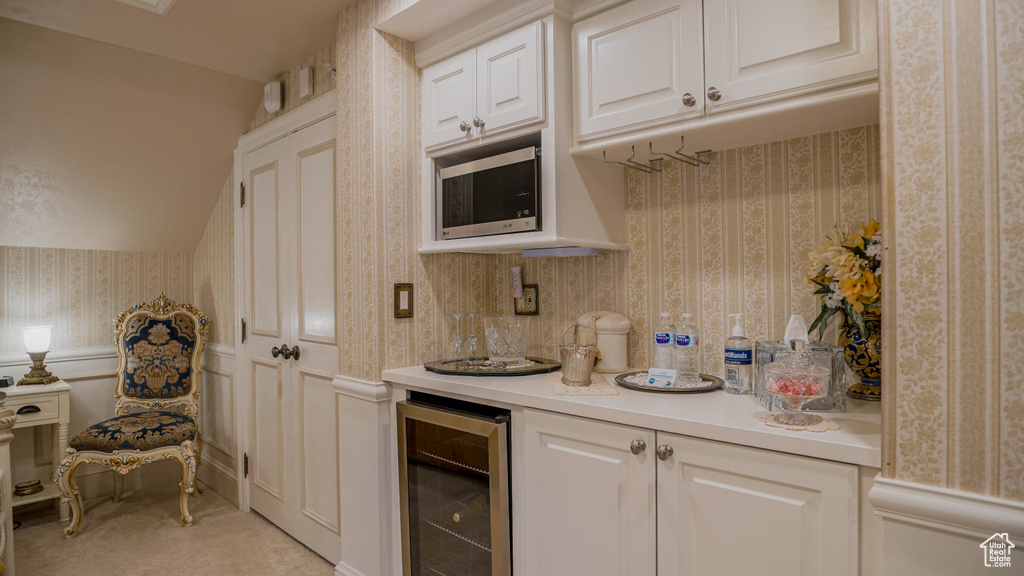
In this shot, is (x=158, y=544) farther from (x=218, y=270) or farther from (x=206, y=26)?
(x=206, y=26)

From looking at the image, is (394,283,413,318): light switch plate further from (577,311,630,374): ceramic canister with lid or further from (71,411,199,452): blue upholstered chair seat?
(71,411,199,452): blue upholstered chair seat

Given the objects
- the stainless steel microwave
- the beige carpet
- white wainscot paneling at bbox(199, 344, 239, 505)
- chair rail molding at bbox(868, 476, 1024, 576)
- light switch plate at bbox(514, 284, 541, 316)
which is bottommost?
the beige carpet

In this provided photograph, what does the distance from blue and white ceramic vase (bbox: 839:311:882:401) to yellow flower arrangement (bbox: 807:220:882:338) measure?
44 millimetres

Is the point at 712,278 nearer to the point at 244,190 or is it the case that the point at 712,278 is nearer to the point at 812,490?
the point at 812,490

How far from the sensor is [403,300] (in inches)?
83.7

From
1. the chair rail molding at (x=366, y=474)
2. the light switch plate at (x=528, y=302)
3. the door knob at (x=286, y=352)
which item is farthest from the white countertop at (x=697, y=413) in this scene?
the door knob at (x=286, y=352)

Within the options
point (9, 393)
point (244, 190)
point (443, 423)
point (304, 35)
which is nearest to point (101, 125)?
point (244, 190)

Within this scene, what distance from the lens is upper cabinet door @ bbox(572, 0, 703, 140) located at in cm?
150

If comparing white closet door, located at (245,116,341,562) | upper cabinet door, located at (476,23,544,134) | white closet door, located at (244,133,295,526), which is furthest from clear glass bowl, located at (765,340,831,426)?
white closet door, located at (244,133,295,526)

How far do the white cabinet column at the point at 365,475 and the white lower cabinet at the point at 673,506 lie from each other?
694 millimetres

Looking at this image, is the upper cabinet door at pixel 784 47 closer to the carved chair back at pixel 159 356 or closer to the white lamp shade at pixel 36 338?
the carved chair back at pixel 159 356

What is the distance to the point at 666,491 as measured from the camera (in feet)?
4.30

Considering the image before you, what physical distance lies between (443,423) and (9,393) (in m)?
2.59

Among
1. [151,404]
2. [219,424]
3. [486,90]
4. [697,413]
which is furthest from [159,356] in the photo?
[697,413]
